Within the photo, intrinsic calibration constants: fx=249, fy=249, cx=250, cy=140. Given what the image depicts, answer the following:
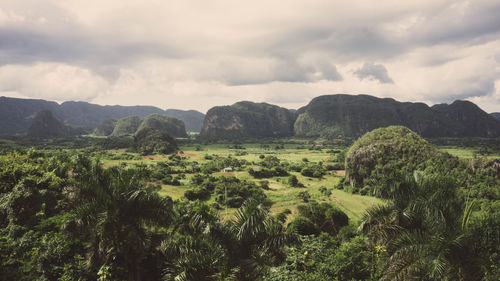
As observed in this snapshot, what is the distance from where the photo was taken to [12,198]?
11.3 meters

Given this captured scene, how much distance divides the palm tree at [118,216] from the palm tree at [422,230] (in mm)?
7595

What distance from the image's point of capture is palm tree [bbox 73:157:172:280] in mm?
7586

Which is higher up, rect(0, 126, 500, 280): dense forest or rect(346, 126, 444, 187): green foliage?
rect(0, 126, 500, 280): dense forest

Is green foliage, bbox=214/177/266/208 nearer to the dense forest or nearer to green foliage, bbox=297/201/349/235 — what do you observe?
green foliage, bbox=297/201/349/235

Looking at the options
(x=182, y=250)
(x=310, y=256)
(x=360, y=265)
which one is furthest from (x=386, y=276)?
(x=182, y=250)

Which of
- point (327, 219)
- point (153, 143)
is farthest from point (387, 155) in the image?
point (153, 143)

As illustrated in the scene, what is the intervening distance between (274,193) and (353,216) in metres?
17.1

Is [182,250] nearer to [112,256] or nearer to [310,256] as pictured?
[112,256]

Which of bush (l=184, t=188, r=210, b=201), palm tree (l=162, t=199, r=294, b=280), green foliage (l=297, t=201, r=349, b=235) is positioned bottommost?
bush (l=184, t=188, r=210, b=201)

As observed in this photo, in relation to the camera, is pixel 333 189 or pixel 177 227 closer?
pixel 177 227

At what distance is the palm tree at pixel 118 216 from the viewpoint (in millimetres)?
7586

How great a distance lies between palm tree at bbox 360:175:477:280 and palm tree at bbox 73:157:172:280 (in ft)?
24.9

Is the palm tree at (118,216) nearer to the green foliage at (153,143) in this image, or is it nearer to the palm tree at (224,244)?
the palm tree at (224,244)

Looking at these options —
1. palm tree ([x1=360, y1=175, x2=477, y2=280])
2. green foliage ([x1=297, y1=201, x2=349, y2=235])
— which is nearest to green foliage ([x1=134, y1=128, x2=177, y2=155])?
green foliage ([x1=297, y1=201, x2=349, y2=235])
